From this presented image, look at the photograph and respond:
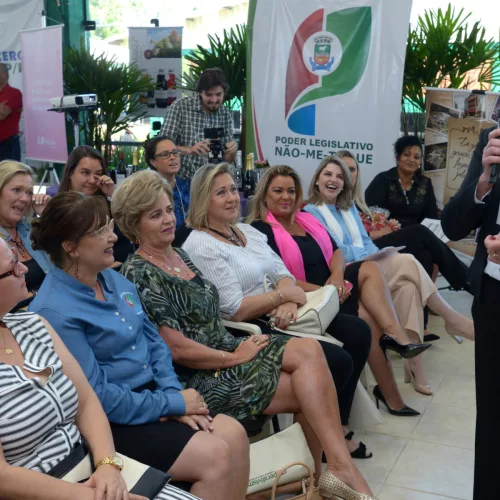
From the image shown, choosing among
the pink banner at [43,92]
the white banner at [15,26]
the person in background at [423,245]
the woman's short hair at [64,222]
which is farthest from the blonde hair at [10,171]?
the white banner at [15,26]

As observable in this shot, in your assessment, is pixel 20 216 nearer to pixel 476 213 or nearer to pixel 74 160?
pixel 74 160

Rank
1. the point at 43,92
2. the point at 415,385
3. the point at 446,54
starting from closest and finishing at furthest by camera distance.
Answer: the point at 415,385 → the point at 446,54 → the point at 43,92

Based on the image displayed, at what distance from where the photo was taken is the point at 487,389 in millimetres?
2129

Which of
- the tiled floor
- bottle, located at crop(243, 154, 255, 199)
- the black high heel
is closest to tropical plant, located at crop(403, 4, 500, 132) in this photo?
bottle, located at crop(243, 154, 255, 199)

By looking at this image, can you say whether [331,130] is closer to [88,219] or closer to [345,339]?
[345,339]

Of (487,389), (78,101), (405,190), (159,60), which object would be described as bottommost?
(487,389)

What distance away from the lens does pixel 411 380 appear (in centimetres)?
403

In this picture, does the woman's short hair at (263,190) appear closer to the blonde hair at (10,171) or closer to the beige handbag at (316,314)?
the beige handbag at (316,314)

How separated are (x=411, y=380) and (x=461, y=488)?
1138 mm

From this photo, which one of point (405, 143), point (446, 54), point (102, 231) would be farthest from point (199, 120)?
point (102, 231)

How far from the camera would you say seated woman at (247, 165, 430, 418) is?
143 inches

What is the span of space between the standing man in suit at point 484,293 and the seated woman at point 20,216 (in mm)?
1618

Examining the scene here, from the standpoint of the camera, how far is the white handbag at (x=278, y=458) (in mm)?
2385

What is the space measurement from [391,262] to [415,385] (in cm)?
67
